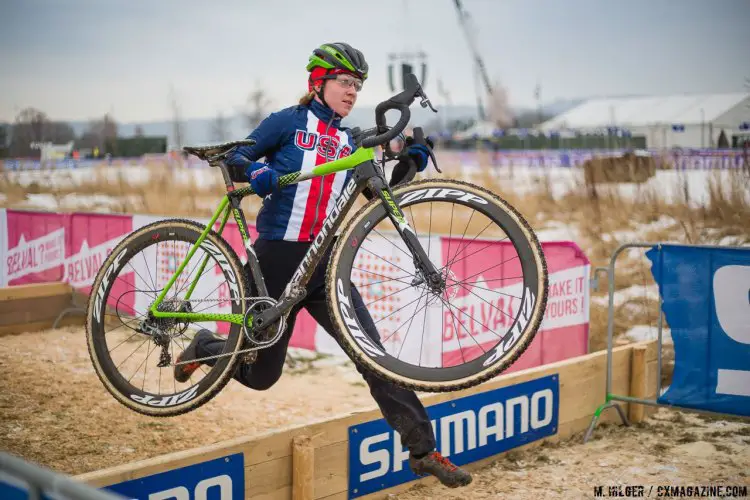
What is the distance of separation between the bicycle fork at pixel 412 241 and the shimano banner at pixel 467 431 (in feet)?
5.86

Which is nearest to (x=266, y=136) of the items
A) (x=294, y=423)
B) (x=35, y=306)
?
(x=294, y=423)

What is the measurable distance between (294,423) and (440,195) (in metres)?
3.55

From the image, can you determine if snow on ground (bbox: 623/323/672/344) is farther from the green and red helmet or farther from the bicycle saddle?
the bicycle saddle

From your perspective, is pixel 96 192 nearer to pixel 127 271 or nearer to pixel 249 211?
pixel 249 211

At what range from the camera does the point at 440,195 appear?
3.15 meters

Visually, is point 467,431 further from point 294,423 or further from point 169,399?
point 169,399

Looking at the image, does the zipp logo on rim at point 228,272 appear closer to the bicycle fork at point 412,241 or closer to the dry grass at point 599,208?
the bicycle fork at point 412,241

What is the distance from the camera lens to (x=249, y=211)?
15492mm

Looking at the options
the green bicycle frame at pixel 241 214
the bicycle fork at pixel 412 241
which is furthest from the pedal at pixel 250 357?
the bicycle fork at pixel 412 241

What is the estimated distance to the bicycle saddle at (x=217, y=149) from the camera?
3.56 meters

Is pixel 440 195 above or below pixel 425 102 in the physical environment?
below

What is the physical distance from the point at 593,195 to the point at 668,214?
1911 mm

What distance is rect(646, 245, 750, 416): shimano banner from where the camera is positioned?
5777 mm

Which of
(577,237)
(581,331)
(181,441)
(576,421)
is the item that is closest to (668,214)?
(577,237)
